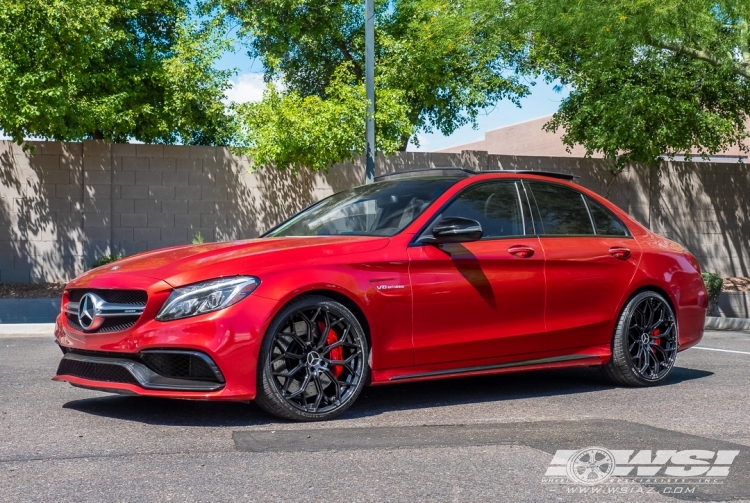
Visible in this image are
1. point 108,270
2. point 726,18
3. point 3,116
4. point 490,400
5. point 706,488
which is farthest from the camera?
point 726,18

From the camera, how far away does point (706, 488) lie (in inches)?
190

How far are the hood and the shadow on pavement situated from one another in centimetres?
89

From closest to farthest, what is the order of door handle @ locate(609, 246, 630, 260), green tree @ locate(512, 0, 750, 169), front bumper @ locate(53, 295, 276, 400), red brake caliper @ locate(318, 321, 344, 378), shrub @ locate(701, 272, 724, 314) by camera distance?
front bumper @ locate(53, 295, 276, 400) → red brake caliper @ locate(318, 321, 344, 378) → door handle @ locate(609, 246, 630, 260) → green tree @ locate(512, 0, 750, 169) → shrub @ locate(701, 272, 724, 314)

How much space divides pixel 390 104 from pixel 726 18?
587cm

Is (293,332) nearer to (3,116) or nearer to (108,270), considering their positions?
(108,270)

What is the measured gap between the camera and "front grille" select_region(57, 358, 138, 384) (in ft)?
19.9

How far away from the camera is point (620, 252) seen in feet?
26.1

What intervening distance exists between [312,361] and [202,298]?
0.80 m

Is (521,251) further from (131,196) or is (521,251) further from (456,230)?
(131,196)

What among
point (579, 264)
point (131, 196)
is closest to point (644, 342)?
point (579, 264)

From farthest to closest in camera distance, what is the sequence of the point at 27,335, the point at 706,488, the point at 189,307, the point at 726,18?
the point at 726,18, the point at 27,335, the point at 189,307, the point at 706,488

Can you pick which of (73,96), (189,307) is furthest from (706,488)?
(73,96)

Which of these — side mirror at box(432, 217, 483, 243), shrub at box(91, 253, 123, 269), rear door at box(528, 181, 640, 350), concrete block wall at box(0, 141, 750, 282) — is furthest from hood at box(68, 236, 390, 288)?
concrete block wall at box(0, 141, 750, 282)

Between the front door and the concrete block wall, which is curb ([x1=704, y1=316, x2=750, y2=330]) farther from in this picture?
the front door
